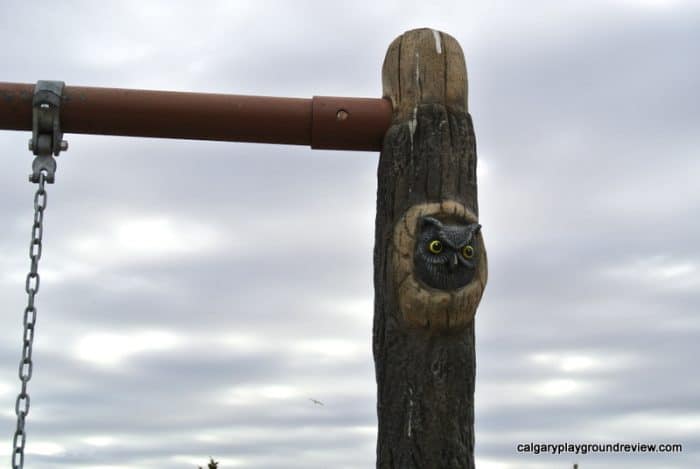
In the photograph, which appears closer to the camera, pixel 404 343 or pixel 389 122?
pixel 404 343

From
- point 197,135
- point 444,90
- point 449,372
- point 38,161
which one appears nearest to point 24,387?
point 38,161

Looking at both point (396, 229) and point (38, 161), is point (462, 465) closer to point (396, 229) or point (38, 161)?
point (396, 229)

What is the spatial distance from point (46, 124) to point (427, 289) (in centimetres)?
207

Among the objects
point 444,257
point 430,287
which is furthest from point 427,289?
point 444,257

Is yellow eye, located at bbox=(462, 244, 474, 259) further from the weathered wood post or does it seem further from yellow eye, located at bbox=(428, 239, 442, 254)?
yellow eye, located at bbox=(428, 239, 442, 254)

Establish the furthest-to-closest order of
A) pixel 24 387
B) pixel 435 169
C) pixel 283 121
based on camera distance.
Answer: pixel 283 121, pixel 435 169, pixel 24 387

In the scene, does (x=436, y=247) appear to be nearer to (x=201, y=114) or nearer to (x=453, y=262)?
(x=453, y=262)

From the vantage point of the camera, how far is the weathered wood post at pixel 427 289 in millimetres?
4270

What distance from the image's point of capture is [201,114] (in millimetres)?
4828

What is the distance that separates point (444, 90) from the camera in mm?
4715

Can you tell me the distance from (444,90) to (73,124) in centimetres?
186

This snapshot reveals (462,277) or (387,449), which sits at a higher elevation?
(462,277)

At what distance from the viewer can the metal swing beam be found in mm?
4781

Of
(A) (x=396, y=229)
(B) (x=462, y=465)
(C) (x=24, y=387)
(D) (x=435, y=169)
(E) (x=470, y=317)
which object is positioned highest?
(D) (x=435, y=169)
